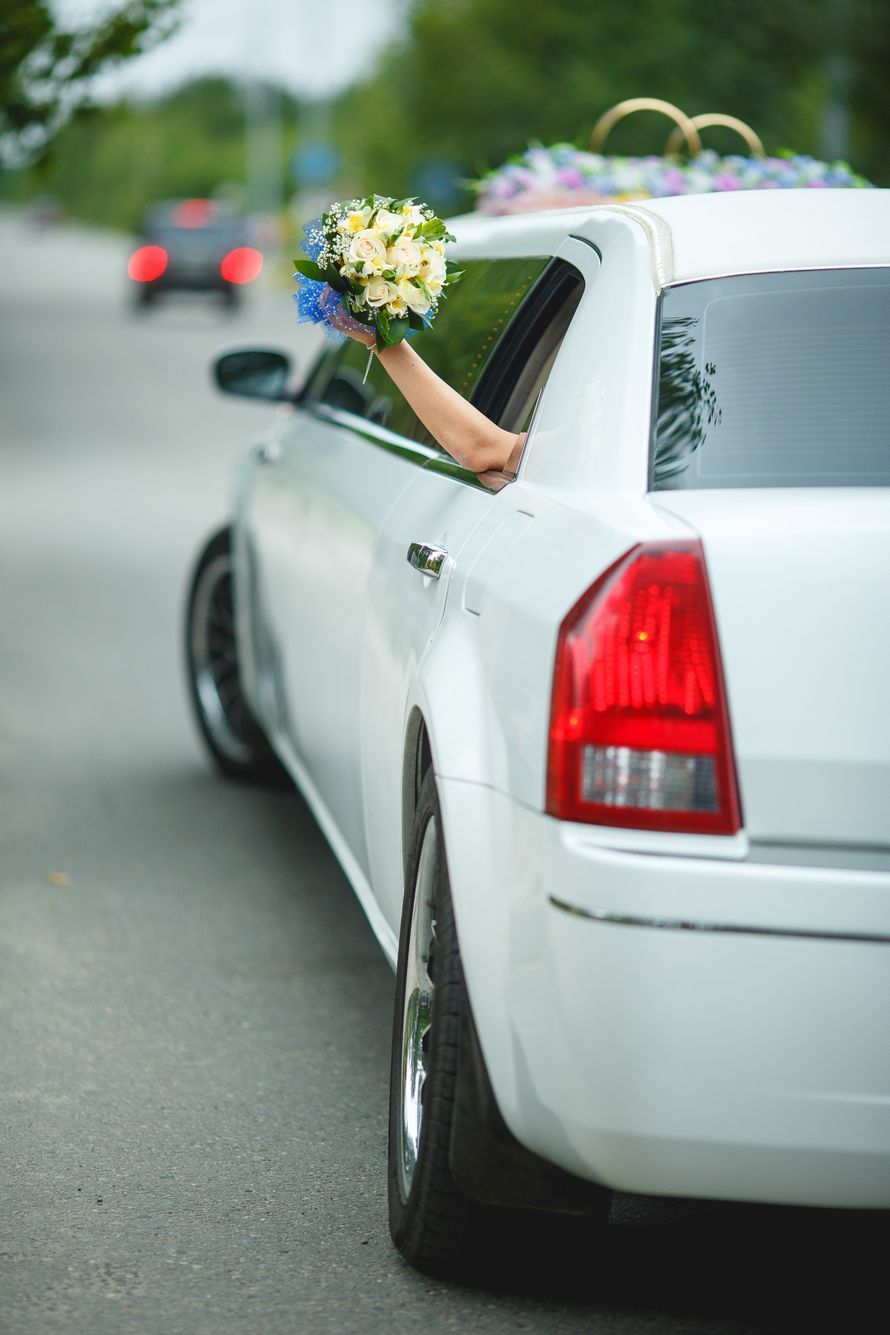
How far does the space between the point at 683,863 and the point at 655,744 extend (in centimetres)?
17

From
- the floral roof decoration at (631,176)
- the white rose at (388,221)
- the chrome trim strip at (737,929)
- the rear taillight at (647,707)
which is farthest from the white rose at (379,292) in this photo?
the floral roof decoration at (631,176)

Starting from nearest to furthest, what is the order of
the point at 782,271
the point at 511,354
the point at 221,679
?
the point at 782,271 < the point at 511,354 < the point at 221,679

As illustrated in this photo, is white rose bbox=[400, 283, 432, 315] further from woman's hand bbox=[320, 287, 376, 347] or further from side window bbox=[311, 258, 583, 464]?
side window bbox=[311, 258, 583, 464]

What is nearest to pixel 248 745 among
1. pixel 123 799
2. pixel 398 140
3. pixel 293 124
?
pixel 123 799

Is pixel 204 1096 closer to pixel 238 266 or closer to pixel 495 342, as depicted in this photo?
pixel 495 342

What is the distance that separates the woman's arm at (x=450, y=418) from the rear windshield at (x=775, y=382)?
0.43 m

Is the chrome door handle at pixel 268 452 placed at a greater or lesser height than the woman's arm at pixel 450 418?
lesser

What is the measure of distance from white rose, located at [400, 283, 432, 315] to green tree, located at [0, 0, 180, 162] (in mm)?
5579

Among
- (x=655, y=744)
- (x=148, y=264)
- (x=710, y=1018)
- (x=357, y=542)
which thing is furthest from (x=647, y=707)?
(x=148, y=264)

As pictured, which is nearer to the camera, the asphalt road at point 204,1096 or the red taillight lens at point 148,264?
the asphalt road at point 204,1096

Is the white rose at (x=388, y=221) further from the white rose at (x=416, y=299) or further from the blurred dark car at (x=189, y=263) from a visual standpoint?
the blurred dark car at (x=189, y=263)

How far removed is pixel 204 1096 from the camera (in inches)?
167

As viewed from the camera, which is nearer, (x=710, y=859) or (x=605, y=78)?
(x=710, y=859)

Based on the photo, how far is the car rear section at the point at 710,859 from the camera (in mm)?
2740
